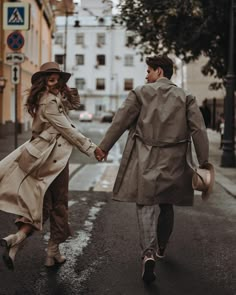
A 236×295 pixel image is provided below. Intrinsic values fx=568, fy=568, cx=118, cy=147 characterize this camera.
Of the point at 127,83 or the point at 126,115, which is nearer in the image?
the point at 126,115

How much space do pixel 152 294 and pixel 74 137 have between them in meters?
1.48

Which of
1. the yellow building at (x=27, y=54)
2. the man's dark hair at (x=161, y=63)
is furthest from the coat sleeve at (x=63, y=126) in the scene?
the yellow building at (x=27, y=54)

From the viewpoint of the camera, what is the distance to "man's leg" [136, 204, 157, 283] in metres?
4.45

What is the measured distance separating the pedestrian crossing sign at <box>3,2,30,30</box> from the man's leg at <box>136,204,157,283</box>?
8.38 meters

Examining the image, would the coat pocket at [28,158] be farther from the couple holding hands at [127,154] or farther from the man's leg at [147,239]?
the man's leg at [147,239]

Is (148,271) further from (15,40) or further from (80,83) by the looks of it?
(80,83)

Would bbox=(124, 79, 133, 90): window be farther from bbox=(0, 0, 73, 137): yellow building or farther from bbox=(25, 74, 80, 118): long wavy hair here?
bbox=(25, 74, 80, 118): long wavy hair

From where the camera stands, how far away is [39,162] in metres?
4.71

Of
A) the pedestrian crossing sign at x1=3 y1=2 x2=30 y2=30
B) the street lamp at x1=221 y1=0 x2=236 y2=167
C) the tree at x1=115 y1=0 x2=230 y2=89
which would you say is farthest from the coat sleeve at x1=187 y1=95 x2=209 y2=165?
the tree at x1=115 y1=0 x2=230 y2=89

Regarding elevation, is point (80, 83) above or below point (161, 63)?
above

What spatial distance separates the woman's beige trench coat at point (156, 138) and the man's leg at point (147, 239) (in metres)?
0.11

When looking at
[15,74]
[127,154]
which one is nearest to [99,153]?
[127,154]

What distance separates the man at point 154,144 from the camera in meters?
4.64

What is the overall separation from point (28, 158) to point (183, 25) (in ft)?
46.5
